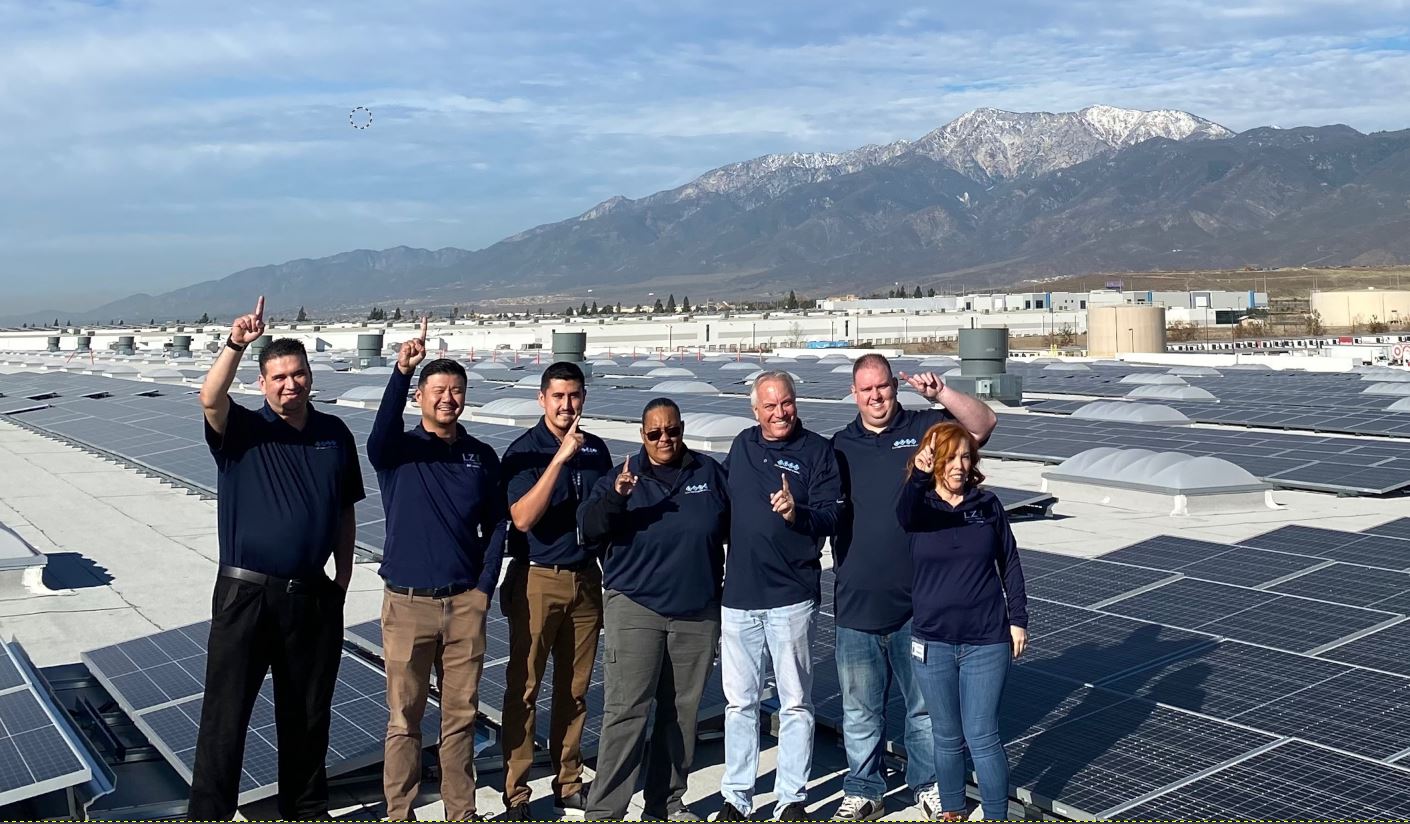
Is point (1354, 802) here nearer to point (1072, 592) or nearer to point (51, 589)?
point (1072, 592)

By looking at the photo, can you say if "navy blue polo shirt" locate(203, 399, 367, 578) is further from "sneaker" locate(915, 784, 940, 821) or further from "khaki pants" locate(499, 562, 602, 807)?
"sneaker" locate(915, 784, 940, 821)

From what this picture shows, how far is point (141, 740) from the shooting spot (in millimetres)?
7895

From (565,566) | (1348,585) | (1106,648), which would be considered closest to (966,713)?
(565,566)

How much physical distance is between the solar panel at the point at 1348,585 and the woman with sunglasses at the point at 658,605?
537 centimetres

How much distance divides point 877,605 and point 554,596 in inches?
68.4

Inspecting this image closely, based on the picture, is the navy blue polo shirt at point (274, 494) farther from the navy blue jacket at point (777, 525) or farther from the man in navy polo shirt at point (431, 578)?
the navy blue jacket at point (777, 525)

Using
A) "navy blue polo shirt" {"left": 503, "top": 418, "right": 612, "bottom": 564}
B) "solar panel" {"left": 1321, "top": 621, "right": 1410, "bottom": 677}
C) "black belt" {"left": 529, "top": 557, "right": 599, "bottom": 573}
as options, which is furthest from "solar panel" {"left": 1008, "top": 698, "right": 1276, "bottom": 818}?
"navy blue polo shirt" {"left": 503, "top": 418, "right": 612, "bottom": 564}

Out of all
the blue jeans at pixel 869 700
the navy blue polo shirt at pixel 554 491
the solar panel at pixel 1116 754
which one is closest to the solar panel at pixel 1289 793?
the solar panel at pixel 1116 754

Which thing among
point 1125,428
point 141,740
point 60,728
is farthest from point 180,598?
point 1125,428

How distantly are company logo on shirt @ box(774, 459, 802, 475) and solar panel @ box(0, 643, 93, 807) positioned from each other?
12.3 ft

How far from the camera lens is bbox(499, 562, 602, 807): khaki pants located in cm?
706

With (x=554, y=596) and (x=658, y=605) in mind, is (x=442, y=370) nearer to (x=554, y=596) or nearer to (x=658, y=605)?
(x=554, y=596)

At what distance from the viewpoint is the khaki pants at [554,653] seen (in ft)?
23.2

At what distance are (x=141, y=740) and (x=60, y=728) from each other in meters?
1.04
